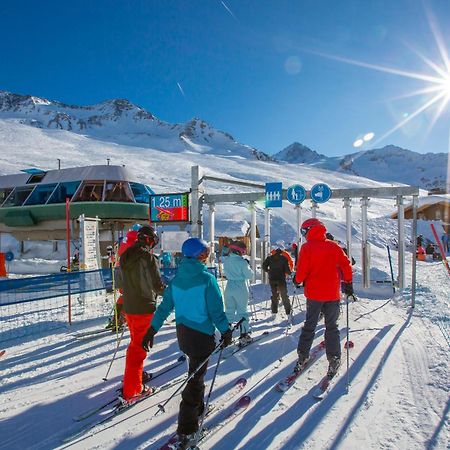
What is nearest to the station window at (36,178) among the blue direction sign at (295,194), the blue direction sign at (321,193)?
the blue direction sign at (295,194)

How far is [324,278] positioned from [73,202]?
57.3 ft

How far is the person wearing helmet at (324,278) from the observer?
15.1 feet

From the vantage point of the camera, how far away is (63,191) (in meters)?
20.3

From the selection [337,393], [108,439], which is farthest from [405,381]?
[108,439]

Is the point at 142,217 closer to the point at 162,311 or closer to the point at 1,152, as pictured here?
the point at 162,311

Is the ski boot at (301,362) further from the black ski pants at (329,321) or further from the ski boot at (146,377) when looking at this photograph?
the ski boot at (146,377)

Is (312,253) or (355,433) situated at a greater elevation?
(312,253)

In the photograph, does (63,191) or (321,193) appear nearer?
(321,193)

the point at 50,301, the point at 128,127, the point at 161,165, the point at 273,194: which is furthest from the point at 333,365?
the point at 128,127

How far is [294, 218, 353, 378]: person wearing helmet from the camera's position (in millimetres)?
4609

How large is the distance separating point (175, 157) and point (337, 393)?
231ft

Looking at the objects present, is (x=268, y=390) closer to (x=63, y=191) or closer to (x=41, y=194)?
(x=63, y=191)

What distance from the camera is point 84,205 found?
1908 cm

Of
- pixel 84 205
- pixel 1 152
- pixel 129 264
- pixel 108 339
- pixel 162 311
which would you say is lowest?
pixel 108 339
